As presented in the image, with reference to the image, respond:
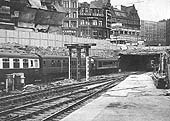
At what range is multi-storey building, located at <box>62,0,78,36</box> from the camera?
81500 mm

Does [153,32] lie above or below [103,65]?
above

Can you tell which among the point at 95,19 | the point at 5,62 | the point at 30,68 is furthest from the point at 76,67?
the point at 95,19

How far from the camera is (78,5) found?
295 feet

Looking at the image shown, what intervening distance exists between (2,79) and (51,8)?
4698 centimetres

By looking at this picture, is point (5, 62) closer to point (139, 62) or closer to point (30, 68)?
point (30, 68)

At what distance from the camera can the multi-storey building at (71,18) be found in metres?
81.5

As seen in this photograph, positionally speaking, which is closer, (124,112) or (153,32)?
(124,112)

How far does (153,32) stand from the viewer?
417 ft

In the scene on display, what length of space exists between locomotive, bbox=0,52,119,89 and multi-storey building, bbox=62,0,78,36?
1585 inches

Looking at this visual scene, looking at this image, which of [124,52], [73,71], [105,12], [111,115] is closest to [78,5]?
[105,12]

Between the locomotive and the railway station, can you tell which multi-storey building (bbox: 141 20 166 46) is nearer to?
the railway station

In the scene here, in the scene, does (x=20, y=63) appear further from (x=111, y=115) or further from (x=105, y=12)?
(x=105, y=12)

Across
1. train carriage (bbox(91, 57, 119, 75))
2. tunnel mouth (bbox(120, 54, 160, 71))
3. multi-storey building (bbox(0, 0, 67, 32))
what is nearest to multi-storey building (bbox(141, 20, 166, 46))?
tunnel mouth (bbox(120, 54, 160, 71))

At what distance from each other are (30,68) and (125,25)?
84788 millimetres
